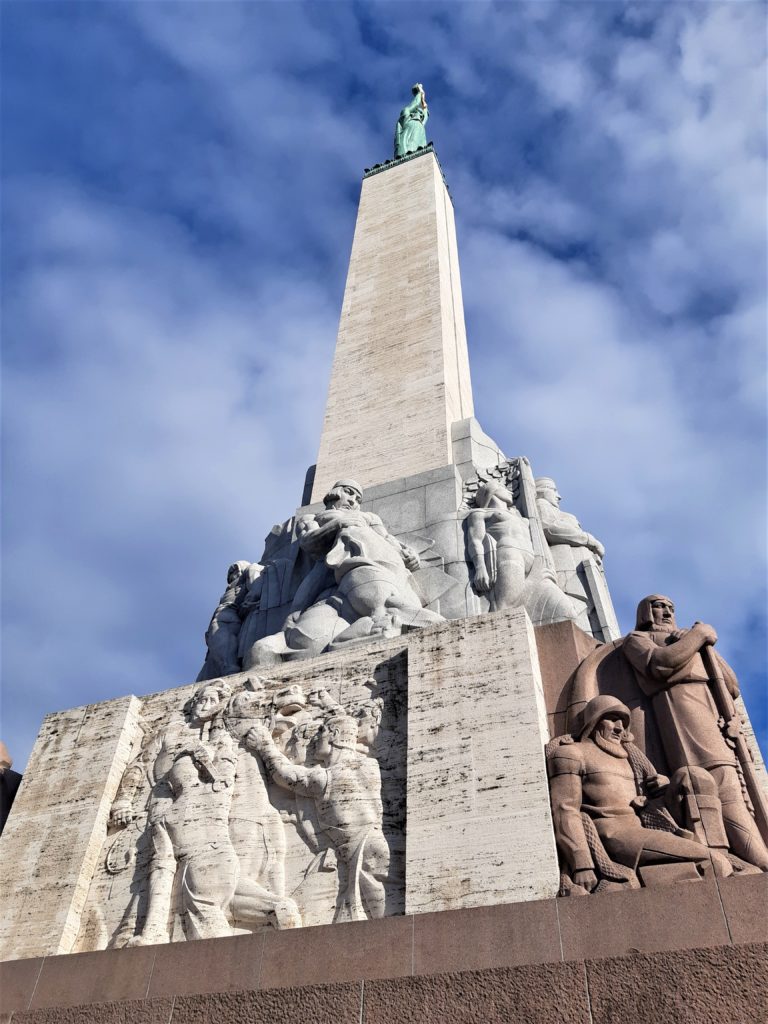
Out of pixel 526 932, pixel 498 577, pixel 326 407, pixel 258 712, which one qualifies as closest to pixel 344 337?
pixel 326 407

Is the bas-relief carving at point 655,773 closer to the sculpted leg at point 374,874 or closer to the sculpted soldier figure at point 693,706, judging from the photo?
the sculpted soldier figure at point 693,706

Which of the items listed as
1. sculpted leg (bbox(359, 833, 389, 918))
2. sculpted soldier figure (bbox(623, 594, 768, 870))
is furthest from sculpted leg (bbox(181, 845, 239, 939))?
sculpted soldier figure (bbox(623, 594, 768, 870))

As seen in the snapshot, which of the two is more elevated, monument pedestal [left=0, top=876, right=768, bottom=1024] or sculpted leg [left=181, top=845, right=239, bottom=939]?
sculpted leg [left=181, top=845, right=239, bottom=939]

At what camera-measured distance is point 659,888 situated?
224 inches

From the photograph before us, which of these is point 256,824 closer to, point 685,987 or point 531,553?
point 685,987

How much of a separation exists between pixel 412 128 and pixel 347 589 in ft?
45.9

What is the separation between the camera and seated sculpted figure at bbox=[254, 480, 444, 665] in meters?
9.59

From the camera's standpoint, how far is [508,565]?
33.3 feet

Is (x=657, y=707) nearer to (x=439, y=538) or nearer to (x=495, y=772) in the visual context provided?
(x=495, y=772)

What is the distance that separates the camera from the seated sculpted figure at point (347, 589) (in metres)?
9.59

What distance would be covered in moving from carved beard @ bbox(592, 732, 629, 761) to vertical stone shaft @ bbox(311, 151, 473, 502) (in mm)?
5706

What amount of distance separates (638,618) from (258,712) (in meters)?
3.44

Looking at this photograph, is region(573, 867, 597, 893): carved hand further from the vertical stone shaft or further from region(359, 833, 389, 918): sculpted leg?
the vertical stone shaft

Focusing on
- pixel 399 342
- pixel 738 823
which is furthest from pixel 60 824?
pixel 399 342
